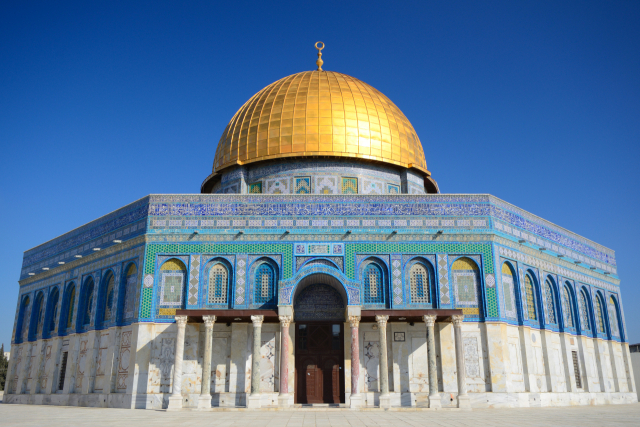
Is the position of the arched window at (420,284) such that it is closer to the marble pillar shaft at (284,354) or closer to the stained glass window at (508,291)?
the stained glass window at (508,291)

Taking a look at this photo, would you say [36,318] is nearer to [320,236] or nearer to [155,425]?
[320,236]

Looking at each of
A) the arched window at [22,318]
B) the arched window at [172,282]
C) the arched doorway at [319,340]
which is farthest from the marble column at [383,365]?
the arched window at [22,318]

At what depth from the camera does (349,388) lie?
18.8m

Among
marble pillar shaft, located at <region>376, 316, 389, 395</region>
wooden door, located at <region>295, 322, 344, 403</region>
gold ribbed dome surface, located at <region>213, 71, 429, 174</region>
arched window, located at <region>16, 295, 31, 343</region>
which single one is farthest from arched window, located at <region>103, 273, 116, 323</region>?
marble pillar shaft, located at <region>376, 316, 389, 395</region>

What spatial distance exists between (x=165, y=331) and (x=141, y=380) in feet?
5.72

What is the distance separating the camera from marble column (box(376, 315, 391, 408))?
693 inches

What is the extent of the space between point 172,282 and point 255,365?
14.4 ft

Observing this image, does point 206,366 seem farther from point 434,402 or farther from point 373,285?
point 434,402

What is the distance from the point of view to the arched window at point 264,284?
64.3 feet

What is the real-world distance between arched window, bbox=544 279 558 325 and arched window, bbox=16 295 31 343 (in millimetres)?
23440

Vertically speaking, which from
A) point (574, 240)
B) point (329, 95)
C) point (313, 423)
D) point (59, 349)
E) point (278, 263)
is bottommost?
point (313, 423)

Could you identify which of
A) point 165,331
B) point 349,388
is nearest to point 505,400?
point 349,388

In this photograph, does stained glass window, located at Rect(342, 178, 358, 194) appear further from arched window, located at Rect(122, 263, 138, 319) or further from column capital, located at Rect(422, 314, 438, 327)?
arched window, located at Rect(122, 263, 138, 319)

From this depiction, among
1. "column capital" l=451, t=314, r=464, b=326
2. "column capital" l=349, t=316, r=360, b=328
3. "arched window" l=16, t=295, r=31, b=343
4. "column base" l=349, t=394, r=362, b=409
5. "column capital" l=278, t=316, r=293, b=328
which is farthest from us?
"arched window" l=16, t=295, r=31, b=343
